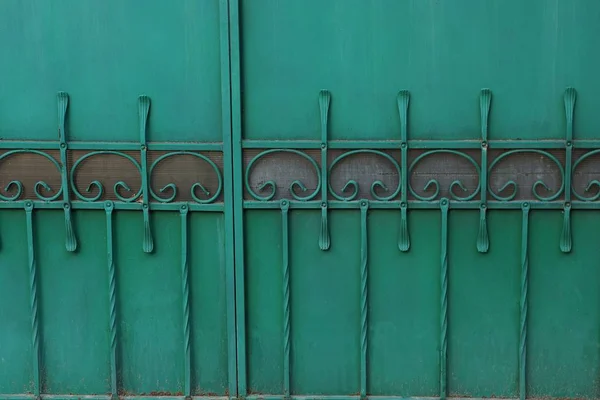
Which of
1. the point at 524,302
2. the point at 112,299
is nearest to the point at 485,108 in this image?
the point at 524,302

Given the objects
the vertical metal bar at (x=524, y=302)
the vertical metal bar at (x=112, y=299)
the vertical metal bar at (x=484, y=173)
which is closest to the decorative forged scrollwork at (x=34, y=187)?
the vertical metal bar at (x=112, y=299)

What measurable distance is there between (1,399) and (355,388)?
1634 mm

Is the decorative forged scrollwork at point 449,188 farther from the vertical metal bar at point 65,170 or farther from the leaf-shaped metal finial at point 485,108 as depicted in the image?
the vertical metal bar at point 65,170

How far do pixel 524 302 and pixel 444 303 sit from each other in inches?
13.6

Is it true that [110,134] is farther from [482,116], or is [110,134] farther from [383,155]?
[482,116]

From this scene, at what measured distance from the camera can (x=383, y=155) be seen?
3.07m

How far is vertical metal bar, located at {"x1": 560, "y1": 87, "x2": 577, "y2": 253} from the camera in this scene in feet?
9.82

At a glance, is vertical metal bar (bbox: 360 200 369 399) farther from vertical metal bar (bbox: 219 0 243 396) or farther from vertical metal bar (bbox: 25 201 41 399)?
vertical metal bar (bbox: 25 201 41 399)

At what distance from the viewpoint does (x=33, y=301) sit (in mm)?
3195

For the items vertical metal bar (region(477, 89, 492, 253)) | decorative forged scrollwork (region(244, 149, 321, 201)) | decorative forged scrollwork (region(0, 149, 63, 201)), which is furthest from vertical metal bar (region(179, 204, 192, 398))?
vertical metal bar (region(477, 89, 492, 253))

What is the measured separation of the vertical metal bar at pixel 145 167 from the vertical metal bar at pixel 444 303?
1289mm

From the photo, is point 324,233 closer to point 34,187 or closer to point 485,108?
point 485,108

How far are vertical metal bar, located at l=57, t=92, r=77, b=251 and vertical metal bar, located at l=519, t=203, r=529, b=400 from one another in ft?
6.50

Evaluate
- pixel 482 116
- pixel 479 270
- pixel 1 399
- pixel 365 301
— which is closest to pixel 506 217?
pixel 479 270
